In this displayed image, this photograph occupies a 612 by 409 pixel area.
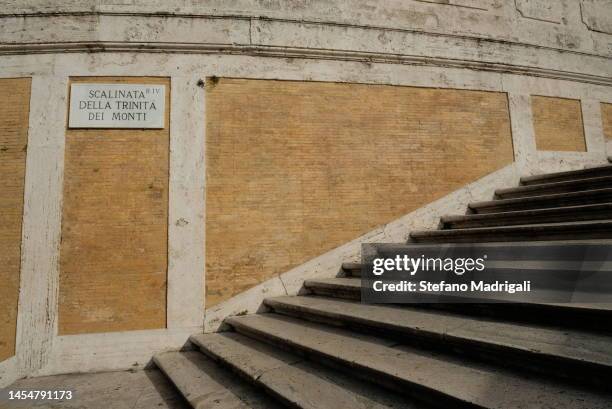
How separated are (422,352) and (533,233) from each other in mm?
1996

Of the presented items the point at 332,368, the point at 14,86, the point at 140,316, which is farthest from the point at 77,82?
the point at 332,368

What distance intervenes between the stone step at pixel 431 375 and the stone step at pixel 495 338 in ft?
0.23

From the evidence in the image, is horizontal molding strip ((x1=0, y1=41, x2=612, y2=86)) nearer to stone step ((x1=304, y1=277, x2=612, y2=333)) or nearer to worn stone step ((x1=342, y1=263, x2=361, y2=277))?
worn stone step ((x1=342, y1=263, x2=361, y2=277))

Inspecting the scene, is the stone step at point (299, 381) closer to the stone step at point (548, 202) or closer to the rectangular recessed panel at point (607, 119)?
the stone step at point (548, 202)

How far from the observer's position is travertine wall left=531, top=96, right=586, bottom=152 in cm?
636

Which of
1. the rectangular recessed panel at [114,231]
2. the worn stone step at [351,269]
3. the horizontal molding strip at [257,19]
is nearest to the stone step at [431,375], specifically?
the worn stone step at [351,269]

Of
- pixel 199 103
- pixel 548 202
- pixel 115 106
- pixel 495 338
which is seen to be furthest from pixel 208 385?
pixel 548 202

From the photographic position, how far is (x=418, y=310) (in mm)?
3277

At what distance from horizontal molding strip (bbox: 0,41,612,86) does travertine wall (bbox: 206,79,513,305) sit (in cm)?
48

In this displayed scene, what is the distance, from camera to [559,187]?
4887mm

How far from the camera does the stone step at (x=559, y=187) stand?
437 centimetres

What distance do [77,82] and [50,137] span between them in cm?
88

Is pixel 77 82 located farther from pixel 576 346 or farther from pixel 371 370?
pixel 576 346

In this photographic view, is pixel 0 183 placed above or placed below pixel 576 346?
above
